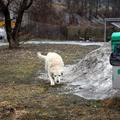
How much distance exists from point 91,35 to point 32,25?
309 inches

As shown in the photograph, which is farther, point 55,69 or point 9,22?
point 9,22

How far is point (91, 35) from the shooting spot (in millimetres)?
43312

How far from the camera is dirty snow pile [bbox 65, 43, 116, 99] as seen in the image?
35.7 feet

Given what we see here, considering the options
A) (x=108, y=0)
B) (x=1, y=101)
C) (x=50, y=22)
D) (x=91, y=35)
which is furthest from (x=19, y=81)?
(x=108, y=0)

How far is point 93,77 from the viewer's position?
13.0 meters

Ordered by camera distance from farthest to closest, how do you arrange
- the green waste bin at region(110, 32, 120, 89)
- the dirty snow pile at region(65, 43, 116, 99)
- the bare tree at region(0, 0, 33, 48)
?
the bare tree at region(0, 0, 33, 48) → the dirty snow pile at region(65, 43, 116, 99) → the green waste bin at region(110, 32, 120, 89)

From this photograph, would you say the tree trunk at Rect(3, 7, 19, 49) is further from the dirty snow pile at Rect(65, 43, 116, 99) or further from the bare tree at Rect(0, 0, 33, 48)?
the dirty snow pile at Rect(65, 43, 116, 99)

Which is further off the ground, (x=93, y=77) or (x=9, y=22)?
(x=93, y=77)

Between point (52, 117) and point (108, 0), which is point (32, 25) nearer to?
point (108, 0)

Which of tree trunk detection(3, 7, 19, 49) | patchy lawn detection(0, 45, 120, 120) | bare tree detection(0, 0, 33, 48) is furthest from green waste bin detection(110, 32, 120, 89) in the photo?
bare tree detection(0, 0, 33, 48)

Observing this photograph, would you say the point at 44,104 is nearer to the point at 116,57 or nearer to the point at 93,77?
the point at 116,57

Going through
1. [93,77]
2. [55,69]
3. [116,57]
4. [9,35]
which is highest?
[116,57]

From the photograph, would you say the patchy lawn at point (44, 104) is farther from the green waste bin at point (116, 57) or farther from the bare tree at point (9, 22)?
the bare tree at point (9, 22)

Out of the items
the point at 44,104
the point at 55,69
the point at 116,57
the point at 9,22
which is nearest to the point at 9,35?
the point at 9,22
